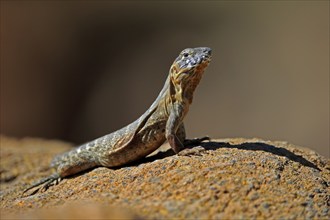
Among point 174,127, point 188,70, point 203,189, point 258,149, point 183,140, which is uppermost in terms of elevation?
point 188,70

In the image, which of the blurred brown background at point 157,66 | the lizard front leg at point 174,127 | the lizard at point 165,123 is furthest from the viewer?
the blurred brown background at point 157,66

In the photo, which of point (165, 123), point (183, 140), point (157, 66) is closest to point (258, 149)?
point (183, 140)

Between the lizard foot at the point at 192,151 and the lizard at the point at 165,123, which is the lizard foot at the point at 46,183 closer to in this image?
the lizard at the point at 165,123

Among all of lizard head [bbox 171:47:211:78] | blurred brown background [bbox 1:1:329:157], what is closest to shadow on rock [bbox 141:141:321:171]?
lizard head [bbox 171:47:211:78]

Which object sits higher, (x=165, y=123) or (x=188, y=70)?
(x=188, y=70)

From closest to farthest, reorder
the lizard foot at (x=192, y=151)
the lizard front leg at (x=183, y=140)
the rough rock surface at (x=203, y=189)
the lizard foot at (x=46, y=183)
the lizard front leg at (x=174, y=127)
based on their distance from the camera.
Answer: the rough rock surface at (x=203, y=189)
the lizard foot at (x=192, y=151)
the lizard front leg at (x=174, y=127)
the lizard front leg at (x=183, y=140)
the lizard foot at (x=46, y=183)

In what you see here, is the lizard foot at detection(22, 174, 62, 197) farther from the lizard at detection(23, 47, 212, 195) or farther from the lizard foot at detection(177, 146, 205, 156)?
the lizard foot at detection(177, 146, 205, 156)

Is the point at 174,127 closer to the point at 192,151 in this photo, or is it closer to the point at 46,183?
the point at 192,151

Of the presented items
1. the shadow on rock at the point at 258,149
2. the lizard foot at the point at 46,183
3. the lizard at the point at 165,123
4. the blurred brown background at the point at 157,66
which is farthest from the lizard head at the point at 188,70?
the blurred brown background at the point at 157,66
